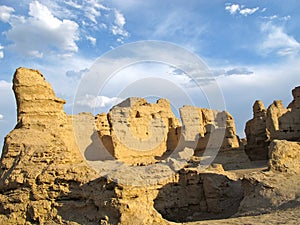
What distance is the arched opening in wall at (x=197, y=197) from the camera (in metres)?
12.5

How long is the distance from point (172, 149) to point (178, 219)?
13973 millimetres

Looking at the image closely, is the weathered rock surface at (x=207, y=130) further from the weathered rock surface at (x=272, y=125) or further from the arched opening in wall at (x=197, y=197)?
the arched opening in wall at (x=197, y=197)

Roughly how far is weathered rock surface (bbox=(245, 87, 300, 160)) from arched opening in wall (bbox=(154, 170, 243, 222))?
874 cm

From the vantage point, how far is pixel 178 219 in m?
12.3

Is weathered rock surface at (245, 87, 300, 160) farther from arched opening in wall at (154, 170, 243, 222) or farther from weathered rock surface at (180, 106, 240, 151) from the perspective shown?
arched opening in wall at (154, 170, 243, 222)

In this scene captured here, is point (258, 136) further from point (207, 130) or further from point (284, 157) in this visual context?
point (284, 157)

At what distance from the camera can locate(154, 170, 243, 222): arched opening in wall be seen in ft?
40.9

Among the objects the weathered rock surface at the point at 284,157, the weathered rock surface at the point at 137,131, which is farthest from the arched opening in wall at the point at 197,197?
the weathered rock surface at the point at 137,131

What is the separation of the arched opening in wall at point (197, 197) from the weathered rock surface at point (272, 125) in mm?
8738

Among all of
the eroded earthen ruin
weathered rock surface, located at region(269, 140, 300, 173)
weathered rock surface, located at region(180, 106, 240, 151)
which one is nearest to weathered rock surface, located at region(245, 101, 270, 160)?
weathered rock surface, located at region(180, 106, 240, 151)

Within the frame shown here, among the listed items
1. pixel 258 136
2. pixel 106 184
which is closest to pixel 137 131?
pixel 258 136

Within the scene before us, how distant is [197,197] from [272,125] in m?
10.8

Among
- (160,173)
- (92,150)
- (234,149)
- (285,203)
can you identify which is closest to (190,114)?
(234,149)

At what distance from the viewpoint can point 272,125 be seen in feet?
71.7
